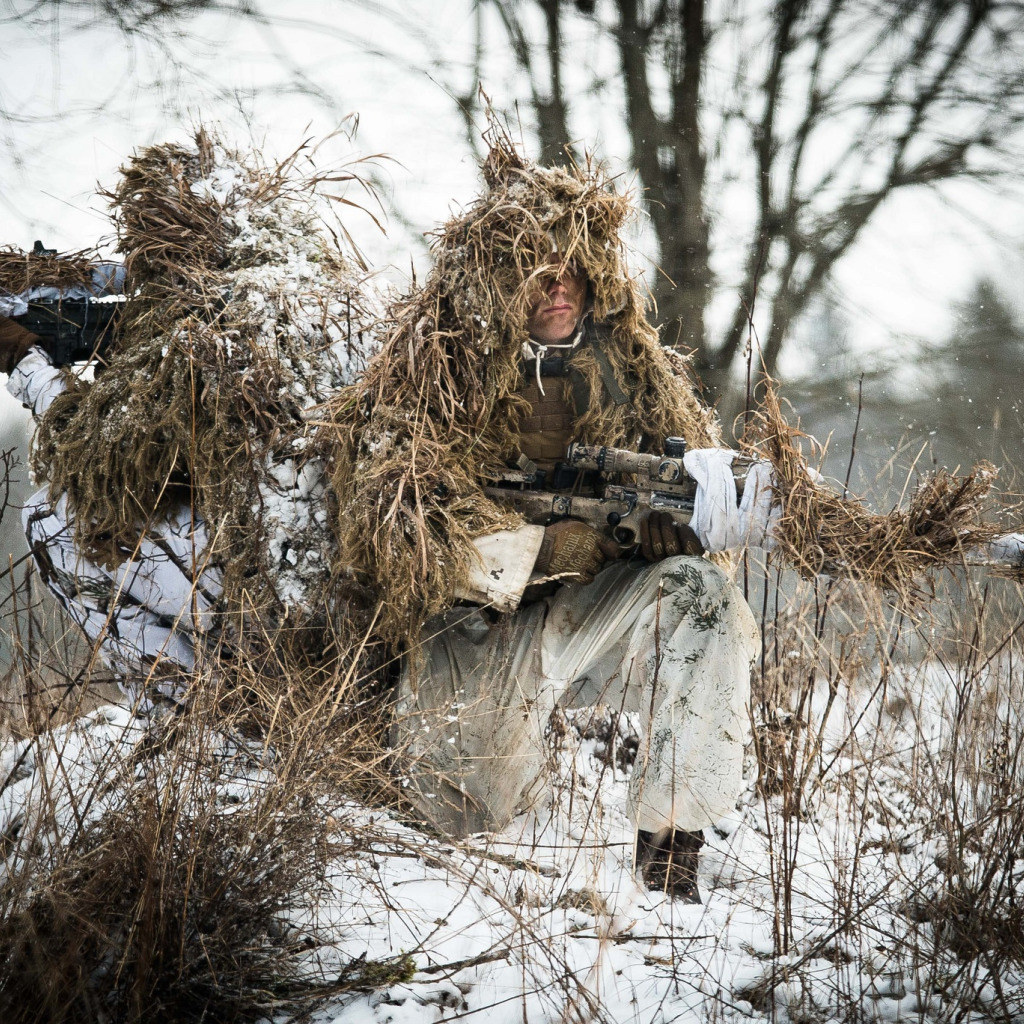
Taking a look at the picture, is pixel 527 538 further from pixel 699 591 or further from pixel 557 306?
pixel 557 306

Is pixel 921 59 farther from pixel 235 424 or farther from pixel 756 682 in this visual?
pixel 235 424

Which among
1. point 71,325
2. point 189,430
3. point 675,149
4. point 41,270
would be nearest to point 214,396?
point 189,430

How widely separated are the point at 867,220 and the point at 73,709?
8.18 meters

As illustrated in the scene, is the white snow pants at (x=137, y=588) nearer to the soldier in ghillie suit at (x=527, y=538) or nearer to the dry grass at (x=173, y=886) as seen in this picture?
the soldier in ghillie suit at (x=527, y=538)

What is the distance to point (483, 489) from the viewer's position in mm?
2877

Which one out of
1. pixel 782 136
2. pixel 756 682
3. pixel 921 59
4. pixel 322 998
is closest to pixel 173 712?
pixel 322 998

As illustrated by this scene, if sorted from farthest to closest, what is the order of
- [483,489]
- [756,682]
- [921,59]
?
[921,59] < [756,682] < [483,489]

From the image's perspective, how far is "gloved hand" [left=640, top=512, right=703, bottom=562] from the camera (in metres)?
2.79

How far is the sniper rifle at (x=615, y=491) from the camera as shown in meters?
2.72

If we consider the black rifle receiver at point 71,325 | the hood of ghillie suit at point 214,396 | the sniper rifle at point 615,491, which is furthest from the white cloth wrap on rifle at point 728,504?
the black rifle receiver at point 71,325

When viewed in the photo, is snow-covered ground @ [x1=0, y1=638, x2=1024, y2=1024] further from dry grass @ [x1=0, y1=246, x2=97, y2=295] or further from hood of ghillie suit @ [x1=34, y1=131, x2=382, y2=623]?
dry grass @ [x1=0, y1=246, x2=97, y2=295]

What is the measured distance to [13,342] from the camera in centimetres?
330

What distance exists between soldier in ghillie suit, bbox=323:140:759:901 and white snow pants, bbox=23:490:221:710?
61 cm

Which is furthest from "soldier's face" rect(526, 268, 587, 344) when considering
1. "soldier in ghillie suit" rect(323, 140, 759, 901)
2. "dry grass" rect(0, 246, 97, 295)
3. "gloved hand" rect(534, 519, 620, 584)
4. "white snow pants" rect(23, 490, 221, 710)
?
"dry grass" rect(0, 246, 97, 295)
